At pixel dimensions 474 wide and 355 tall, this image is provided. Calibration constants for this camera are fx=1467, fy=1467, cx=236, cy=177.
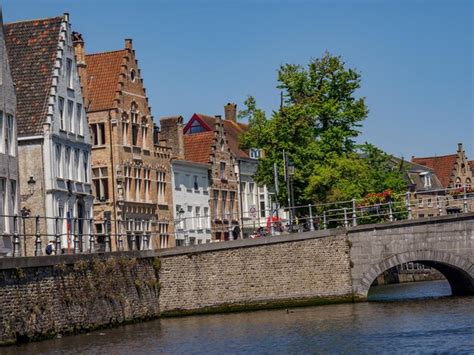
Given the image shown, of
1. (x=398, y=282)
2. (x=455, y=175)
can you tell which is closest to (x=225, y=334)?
(x=398, y=282)

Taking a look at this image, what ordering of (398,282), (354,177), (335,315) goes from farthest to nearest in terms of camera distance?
(398,282) → (354,177) → (335,315)

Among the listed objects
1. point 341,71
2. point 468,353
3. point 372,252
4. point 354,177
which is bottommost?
point 468,353

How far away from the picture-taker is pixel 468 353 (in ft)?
118

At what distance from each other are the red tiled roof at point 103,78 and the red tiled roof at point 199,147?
14048 millimetres

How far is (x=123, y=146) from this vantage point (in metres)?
81.1

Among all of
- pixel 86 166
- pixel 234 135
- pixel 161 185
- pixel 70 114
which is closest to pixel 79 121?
pixel 70 114

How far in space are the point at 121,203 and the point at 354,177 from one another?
12.7 meters

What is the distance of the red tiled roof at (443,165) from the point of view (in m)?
145

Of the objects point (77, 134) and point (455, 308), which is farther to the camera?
point (77, 134)

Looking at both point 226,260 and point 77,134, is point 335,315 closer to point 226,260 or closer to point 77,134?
point 226,260

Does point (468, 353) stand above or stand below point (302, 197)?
below

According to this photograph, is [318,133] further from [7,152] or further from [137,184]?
[7,152]

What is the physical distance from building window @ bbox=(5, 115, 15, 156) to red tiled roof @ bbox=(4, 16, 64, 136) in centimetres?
1397

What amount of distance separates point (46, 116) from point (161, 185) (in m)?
20.5
